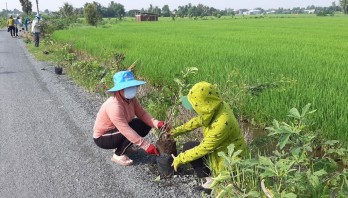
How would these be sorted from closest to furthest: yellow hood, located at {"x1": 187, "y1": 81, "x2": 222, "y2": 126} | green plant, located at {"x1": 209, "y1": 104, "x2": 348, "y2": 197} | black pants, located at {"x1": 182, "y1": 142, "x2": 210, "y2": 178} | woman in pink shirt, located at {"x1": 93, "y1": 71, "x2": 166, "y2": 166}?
green plant, located at {"x1": 209, "y1": 104, "x2": 348, "y2": 197} → yellow hood, located at {"x1": 187, "y1": 81, "x2": 222, "y2": 126} → black pants, located at {"x1": 182, "y1": 142, "x2": 210, "y2": 178} → woman in pink shirt, located at {"x1": 93, "y1": 71, "x2": 166, "y2": 166}

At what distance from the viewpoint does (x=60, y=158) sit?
349 centimetres

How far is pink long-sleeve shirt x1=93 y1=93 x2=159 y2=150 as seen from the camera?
3.05 metres

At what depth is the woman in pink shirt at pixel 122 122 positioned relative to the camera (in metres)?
3.04

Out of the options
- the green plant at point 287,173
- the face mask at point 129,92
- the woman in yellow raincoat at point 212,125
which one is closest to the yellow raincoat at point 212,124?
the woman in yellow raincoat at point 212,125

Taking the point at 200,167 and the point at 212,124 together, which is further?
the point at 200,167

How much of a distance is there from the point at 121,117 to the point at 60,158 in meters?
0.85

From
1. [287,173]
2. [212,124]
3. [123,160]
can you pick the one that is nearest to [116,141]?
[123,160]

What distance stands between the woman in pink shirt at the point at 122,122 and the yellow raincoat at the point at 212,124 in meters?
0.57

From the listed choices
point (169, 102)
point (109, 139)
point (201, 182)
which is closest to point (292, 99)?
point (169, 102)

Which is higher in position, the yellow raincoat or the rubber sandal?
the yellow raincoat

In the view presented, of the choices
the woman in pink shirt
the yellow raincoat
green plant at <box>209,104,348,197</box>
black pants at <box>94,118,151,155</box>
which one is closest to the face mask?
the woman in pink shirt

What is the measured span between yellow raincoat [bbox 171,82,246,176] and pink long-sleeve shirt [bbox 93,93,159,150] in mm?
537

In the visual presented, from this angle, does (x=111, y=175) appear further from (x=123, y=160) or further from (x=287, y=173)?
(x=287, y=173)

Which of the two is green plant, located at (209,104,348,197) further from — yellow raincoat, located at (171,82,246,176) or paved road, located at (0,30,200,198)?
paved road, located at (0,30,200,198)
